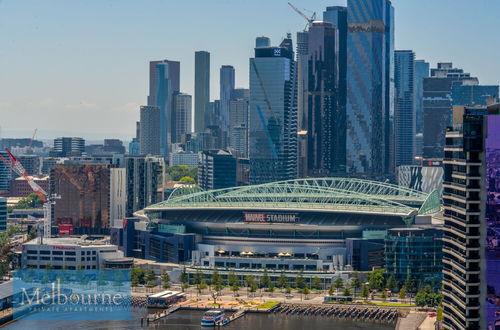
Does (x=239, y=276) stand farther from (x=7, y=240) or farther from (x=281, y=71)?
(x=281, y=71)

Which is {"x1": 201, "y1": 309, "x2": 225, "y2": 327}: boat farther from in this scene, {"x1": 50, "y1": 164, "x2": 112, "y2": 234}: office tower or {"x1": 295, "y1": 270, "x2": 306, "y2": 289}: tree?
{"x1": 50, "y1": 164, "x2": 112, "y2": 234}: office tower

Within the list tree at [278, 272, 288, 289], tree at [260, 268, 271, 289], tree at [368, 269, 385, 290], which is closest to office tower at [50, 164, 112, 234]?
tree at [260, 268, 271, 289]

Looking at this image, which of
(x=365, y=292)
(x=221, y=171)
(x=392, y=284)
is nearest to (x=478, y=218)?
(x=365, y=292)

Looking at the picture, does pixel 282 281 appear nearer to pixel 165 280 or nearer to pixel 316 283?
pixel 316 283

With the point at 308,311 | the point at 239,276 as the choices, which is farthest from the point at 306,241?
the point at 308,311

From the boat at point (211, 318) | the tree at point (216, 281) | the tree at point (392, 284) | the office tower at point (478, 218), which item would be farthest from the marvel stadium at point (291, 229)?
the office tower at point (478, 218)
